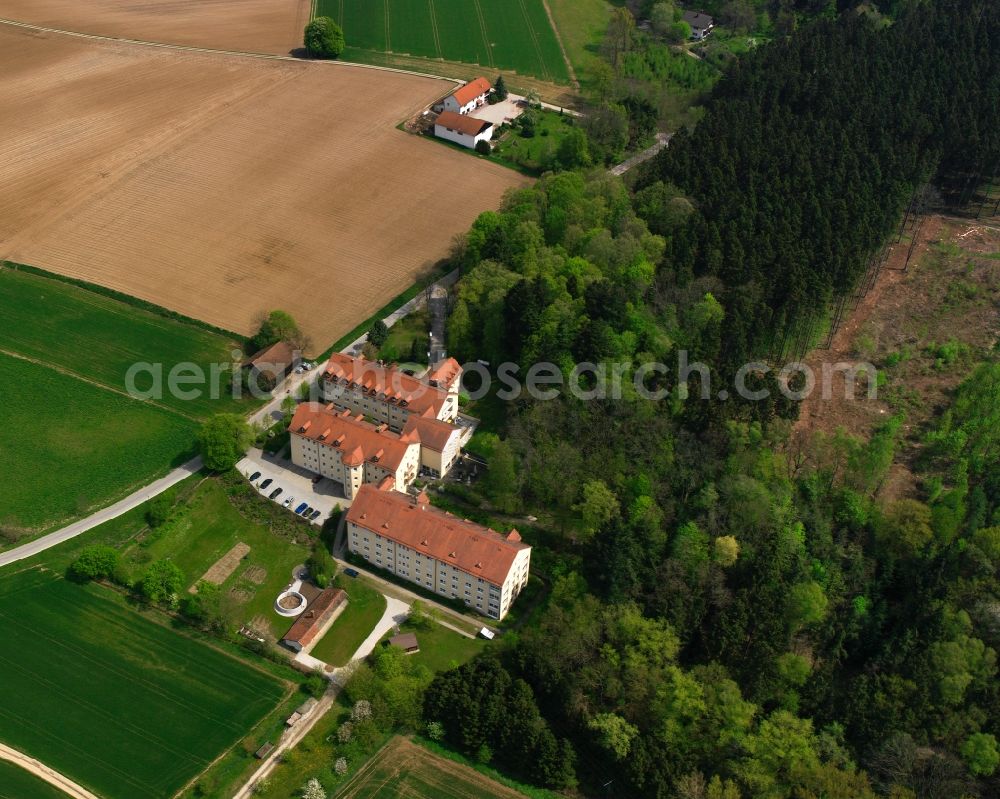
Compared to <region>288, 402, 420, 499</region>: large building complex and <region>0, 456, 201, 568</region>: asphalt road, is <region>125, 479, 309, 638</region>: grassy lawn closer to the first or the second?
<region>0, 456, 201, 568</region>: asphalt road

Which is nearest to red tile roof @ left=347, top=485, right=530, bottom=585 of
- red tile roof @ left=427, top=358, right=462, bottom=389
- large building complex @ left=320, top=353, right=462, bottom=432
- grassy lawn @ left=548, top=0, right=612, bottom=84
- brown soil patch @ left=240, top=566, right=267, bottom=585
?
brown soil patch @ left=240, top=566, right=267, bottom=585

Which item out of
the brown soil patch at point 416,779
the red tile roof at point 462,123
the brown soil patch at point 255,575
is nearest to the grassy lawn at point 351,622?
the brown soil patch at point 255,575

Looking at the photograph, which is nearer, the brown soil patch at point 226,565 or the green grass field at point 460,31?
the brown soil patch at point 226,565

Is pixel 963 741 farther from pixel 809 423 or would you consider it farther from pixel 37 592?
pixel 37 592

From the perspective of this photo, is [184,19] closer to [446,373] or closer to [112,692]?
[446,373]

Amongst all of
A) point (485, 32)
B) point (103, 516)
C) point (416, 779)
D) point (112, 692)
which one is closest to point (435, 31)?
point (485, 32)

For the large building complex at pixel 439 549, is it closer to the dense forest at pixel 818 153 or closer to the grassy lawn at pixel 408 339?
the grassy lawn at pixel 408 339
